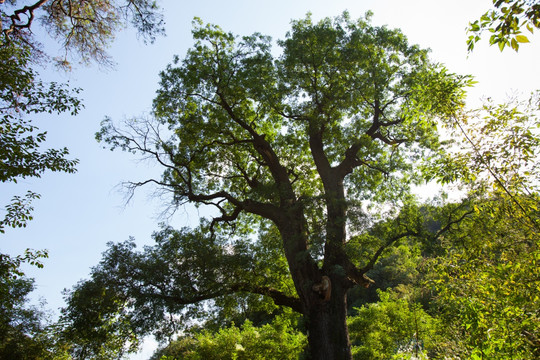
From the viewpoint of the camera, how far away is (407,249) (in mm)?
9062

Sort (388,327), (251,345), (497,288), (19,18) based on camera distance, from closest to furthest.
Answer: (497,288) < (19,18) < (251,345) < (388,327)

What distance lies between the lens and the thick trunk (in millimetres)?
6207

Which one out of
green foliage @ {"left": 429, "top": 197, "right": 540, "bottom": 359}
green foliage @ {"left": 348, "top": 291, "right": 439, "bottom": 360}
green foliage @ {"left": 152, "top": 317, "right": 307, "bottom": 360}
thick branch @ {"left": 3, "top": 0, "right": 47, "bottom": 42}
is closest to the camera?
green foliage @ {"left": 429, "top": 197, "right": 540, "bottom": 359}

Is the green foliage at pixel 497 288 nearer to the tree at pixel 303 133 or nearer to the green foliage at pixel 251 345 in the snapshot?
the tree at pixel 303 133

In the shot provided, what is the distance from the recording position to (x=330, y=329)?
642 cm

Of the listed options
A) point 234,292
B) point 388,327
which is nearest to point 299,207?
point 234,292

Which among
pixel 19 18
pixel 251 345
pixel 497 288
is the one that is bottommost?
pixel 497 288

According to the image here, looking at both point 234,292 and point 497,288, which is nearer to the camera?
point 497,288

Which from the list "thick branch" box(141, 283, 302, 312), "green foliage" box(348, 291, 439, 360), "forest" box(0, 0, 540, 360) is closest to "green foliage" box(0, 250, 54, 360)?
"forest" box(0, 0, 540, 360)

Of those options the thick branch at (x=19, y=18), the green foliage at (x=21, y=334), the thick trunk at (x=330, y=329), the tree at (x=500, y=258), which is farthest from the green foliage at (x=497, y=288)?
the green foliage at (x=21, y=334)

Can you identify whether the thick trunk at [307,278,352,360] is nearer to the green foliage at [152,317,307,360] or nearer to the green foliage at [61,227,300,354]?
the green foliage at [61,227,300,354]

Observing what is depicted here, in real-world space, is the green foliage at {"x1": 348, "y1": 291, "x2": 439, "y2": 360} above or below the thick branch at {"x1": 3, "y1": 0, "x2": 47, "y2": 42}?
below

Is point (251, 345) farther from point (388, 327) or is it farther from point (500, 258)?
point (500, 258)

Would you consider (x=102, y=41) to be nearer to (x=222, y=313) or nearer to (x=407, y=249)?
(x=222, y=313)
